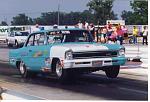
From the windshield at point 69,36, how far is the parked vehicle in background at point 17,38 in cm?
2250

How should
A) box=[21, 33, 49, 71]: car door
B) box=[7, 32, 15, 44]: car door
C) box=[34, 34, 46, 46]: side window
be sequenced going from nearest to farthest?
box=[21, 33, 49, 71]: car door, box=[34, 34, 46, 46]: side window, box=[7, 32, 15, 44]: car door

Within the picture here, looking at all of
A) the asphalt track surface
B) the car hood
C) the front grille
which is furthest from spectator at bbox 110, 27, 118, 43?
the front grille

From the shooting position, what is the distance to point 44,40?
13.0m

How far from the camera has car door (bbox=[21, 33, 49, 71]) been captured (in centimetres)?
1262

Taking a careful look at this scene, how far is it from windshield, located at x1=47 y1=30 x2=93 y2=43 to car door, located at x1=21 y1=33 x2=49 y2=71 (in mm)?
257

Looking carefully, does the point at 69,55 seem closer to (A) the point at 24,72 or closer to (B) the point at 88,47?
(B) the point at 88,47

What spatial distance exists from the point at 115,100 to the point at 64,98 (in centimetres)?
115

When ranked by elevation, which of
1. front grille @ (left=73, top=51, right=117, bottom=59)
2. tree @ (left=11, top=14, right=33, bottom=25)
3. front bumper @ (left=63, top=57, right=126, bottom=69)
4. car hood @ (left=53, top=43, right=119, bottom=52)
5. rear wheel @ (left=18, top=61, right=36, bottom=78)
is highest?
tree @ (left=11, top=14, right=33, bottom=25)

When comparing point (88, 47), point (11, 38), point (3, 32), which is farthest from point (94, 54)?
point (3, 32)

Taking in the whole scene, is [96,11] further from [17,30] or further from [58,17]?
[17,30]

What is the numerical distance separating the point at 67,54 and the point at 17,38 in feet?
82.7

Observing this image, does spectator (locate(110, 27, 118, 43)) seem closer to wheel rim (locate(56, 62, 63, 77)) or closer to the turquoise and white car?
the turquoise and white car

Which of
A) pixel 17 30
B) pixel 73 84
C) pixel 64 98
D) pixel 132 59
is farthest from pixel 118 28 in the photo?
pixel 17 30

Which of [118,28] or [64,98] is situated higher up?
[118,28]
